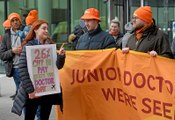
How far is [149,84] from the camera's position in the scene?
5750 mm

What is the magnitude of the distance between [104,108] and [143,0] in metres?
9.13

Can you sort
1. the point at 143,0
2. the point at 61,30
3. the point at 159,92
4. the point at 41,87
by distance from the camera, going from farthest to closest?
the point at 61,30 → the point at 143,0 → the point at 41,87 → the point at 159,92

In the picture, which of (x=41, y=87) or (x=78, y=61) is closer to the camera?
(x=41, y=87)

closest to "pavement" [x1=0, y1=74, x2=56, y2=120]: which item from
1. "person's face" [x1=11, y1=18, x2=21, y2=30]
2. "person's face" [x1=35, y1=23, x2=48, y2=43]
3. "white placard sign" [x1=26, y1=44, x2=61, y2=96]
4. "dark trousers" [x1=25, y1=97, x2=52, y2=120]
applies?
"person's face" [x1=11, y1=18, x2=21, y2=30]

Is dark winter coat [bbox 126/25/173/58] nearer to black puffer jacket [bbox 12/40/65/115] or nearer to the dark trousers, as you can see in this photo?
black puffer jacket [bbox 12/40/65/115]

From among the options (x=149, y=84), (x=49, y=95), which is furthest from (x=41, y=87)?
(x=149, y=84)

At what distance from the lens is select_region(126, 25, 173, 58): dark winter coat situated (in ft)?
19.0

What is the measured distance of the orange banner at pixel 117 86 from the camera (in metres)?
5.63

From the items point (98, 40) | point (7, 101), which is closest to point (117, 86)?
point (98, 40)

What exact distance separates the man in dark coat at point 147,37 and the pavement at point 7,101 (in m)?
2.73

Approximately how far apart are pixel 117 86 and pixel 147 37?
74cm

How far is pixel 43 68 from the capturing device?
604 cm

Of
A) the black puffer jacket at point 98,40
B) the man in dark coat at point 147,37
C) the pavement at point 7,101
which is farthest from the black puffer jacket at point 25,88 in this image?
the pavement at point 7,101

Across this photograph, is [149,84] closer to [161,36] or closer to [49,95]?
[161,36]
